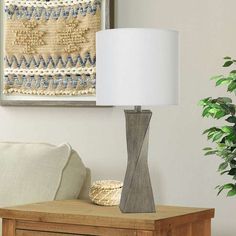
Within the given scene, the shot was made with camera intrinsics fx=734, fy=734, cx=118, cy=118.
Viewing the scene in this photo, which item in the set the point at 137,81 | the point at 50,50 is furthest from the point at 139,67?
the point at 50,50

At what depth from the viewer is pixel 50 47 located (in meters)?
3.28

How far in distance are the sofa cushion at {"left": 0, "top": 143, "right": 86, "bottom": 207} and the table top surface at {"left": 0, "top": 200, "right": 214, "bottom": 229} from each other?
10 cm

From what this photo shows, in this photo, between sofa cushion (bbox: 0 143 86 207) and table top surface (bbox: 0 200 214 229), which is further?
sofa cushion (bbox: 0 143 86 207)

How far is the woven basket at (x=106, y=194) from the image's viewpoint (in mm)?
2643

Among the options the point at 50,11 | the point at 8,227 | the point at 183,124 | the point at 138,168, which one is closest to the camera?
the point at 138,168

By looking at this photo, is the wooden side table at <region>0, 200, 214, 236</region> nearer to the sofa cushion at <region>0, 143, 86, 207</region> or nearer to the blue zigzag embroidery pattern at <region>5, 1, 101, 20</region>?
the sofa cushion at <region>0, 143, 86, 207</region>

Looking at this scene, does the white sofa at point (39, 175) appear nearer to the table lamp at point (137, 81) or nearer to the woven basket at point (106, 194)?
Answer: the woven basket at point (106, 194)

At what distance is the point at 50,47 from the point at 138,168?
1.01m

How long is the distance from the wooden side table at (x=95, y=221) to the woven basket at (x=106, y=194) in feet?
0.11

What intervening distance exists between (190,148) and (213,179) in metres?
0.16

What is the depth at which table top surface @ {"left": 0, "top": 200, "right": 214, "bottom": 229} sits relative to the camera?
7.74ft

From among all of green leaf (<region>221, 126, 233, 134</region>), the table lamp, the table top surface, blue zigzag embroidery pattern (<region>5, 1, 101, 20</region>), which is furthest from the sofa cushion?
green leaf (<region>221, 126, 233, 134</region>)

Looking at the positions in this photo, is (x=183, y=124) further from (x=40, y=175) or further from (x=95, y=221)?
(x=95, y=221)

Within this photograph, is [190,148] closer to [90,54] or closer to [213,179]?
[213,179]
